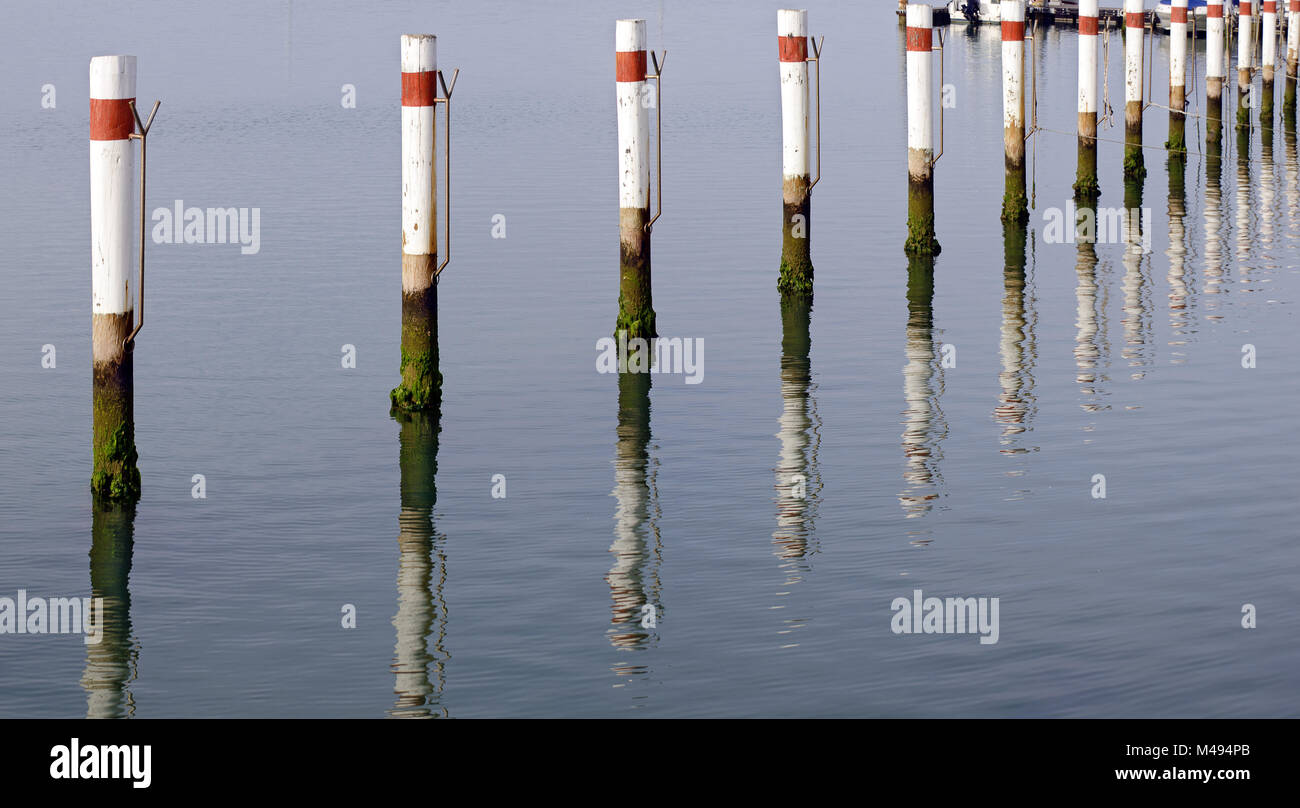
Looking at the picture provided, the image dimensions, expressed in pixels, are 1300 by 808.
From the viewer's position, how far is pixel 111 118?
45.2ft

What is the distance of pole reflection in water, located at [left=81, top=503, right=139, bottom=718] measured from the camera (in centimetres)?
1109

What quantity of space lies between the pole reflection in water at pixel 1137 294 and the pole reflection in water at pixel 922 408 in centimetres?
199

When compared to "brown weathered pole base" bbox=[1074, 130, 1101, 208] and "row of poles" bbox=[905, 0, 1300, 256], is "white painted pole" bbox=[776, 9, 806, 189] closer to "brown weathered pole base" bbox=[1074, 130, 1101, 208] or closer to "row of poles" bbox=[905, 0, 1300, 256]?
"row of poles" bbox=[905, 0, 1300, 256]

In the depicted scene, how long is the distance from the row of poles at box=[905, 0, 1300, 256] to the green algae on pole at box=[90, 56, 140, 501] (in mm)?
11744

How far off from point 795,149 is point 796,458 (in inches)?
272

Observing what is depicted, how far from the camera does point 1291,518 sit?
46.7 feet

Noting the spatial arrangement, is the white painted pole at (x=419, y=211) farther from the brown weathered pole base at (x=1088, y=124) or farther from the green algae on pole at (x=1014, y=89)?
the brown weathered pole base at (x=1088, y=124)

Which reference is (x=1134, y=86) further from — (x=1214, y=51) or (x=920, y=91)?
(x=920, y=91)

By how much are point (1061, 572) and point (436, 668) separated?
428 centimetres

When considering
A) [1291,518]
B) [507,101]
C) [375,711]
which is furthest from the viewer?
[507,101]

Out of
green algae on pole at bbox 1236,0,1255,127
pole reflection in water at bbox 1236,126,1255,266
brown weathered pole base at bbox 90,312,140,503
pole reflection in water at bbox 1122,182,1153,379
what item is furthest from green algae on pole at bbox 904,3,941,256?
green algae on pole at bbox 1236,0,1255,127

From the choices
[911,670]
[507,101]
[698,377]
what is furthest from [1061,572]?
[507,101]
